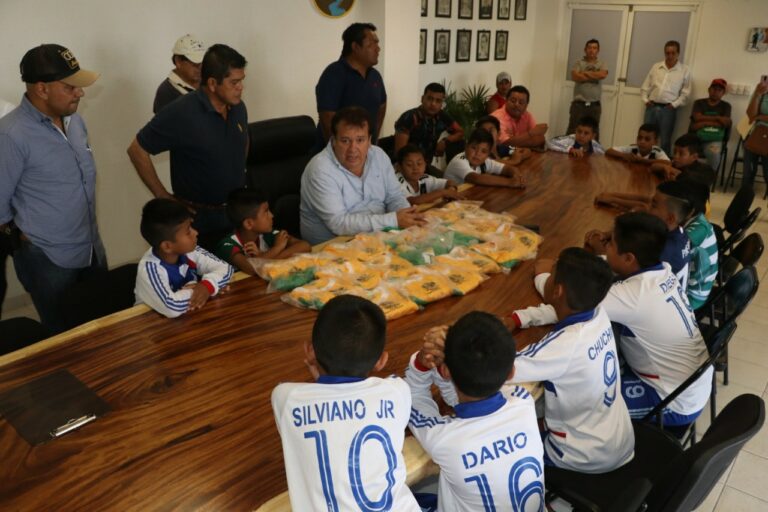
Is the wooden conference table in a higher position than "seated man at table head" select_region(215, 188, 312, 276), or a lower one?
lower

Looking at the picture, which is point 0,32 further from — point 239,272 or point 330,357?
point 330,357

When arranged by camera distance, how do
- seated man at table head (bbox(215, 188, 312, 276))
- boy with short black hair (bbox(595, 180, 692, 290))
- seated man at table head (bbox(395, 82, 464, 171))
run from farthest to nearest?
seated man at table head (bbox(395, 82, 464, 171)), boy with short black hair (bbox(595, 180, 692, 290)), seated man at table head (bbox(215, 188, 312, 276))

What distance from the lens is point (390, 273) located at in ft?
6.86

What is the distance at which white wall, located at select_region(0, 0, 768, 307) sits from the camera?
3.53 metres

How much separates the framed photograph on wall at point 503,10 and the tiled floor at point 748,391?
4.18 metres

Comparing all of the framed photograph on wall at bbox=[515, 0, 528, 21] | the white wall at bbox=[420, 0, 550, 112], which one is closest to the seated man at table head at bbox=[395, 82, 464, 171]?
the white wall at bbox=[420, 0, 550, 112]

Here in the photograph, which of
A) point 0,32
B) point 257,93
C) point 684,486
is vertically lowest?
point 684,486

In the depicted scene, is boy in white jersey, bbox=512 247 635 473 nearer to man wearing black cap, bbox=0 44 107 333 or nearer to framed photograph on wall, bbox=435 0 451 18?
man wearing black cap, bbox=0 44 107 333

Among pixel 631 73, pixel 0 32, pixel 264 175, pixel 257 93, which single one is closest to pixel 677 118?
pixel 631 73

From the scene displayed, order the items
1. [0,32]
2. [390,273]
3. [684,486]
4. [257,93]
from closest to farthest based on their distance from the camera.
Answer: [684,486], [390,273], [0,32], [257,93]

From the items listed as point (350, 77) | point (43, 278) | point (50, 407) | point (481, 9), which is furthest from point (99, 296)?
point (481, 9)

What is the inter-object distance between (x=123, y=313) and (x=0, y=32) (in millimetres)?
2345

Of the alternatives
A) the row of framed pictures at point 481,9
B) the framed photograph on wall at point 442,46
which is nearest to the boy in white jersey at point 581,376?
the row of framed pictures at point 481,9

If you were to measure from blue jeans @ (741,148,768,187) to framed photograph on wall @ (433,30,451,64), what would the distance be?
317 centimetres
